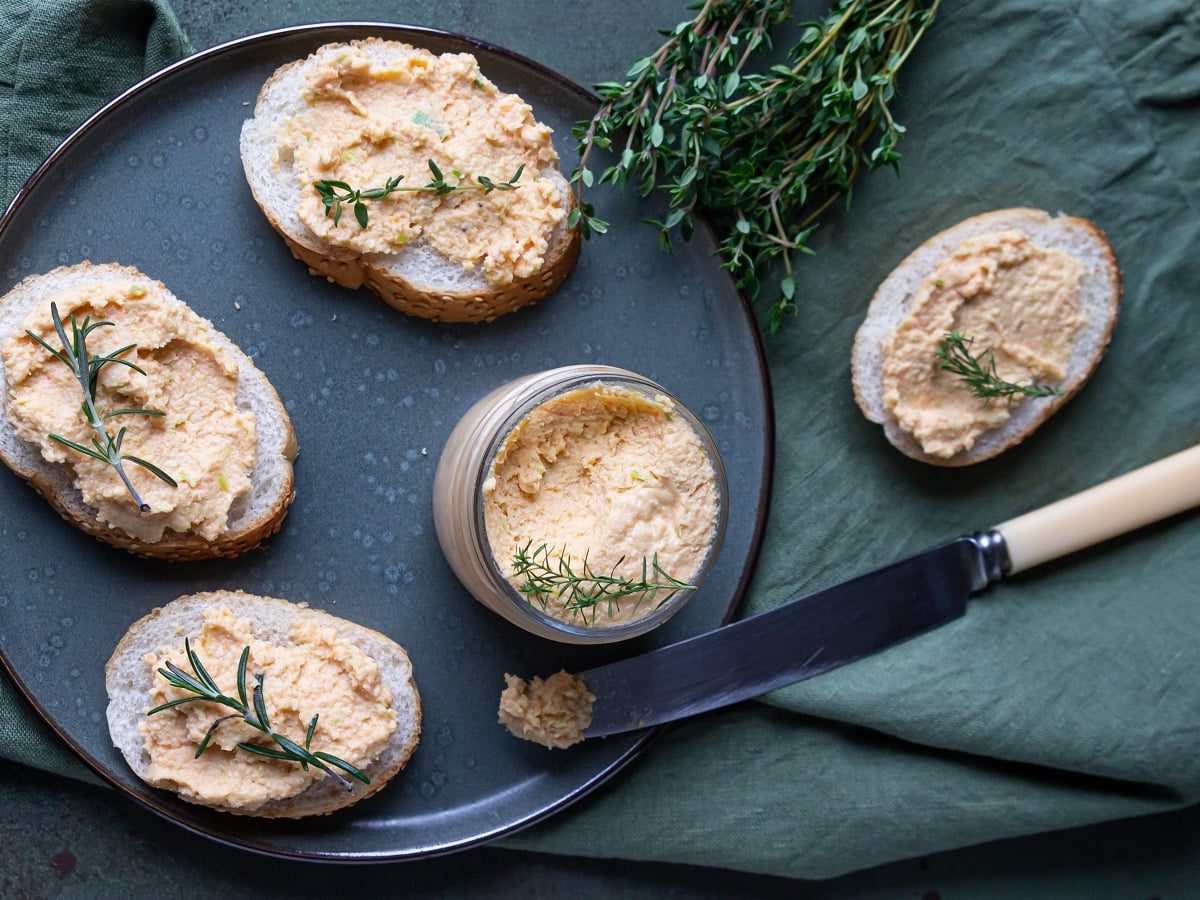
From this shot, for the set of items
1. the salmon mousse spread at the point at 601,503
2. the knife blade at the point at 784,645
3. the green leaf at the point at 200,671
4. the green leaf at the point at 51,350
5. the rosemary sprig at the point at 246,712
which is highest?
the green leaf at the point at 51,350

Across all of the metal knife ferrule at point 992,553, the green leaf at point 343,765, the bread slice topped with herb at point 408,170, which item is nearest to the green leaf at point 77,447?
the bread slice topped with herb at point 408,170

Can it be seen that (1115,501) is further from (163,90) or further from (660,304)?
(163,90)

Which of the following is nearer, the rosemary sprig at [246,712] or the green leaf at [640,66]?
the rosemary sprig at [246,712]

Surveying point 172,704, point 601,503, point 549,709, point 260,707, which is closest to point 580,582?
point 601,503

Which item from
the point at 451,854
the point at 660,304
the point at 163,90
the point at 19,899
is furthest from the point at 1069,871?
the point at 163,90

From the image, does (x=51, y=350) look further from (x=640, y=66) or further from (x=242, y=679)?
(x=640, y=66)

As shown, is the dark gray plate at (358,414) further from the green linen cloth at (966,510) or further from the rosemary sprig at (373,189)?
the rosemary sprig at (373,189)
